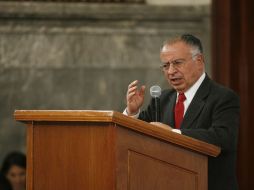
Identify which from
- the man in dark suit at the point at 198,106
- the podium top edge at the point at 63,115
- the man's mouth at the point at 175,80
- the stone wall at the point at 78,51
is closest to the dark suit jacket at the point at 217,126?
the man in dark suit at the point at 198,106

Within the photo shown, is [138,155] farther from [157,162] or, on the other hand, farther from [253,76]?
[253,76]

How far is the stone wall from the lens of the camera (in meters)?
5.33

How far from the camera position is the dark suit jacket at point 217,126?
3.03 metres

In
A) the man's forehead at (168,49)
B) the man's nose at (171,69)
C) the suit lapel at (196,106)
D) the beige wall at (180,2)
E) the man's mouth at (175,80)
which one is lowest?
the suit lapel at (196,106)

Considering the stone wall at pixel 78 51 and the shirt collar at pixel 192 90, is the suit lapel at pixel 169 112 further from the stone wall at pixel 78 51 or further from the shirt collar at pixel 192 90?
the stone wall at pixel 78 51

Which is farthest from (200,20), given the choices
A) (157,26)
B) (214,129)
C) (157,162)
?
(157,162)

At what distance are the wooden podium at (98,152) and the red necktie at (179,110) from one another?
561 mm

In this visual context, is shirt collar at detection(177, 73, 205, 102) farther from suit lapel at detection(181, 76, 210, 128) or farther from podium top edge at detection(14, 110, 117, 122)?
podium top edge at detection(14, 110, 117, 122)

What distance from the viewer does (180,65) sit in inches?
129

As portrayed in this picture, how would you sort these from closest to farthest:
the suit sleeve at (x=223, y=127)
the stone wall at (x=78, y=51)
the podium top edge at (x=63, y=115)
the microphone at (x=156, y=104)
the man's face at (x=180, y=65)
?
the podium top edge at (x=63, y=115) → the suit sleeve at (x=223, y=127) → the microphone at (x=156, y=104) → the man's face at (x=180, y=65) → the stone wall at (x=78, y=51)

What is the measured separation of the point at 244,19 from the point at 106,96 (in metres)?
1.20

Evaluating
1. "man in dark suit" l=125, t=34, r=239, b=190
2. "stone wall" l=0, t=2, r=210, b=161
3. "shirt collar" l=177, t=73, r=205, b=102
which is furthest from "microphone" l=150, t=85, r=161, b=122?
"stone wall" l=0, t=2, r=210, b=161

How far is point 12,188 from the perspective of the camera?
4.78m

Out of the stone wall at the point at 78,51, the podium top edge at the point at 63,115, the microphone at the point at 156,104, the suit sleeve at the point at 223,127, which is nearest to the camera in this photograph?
the podium top edge at the point at 63,115
